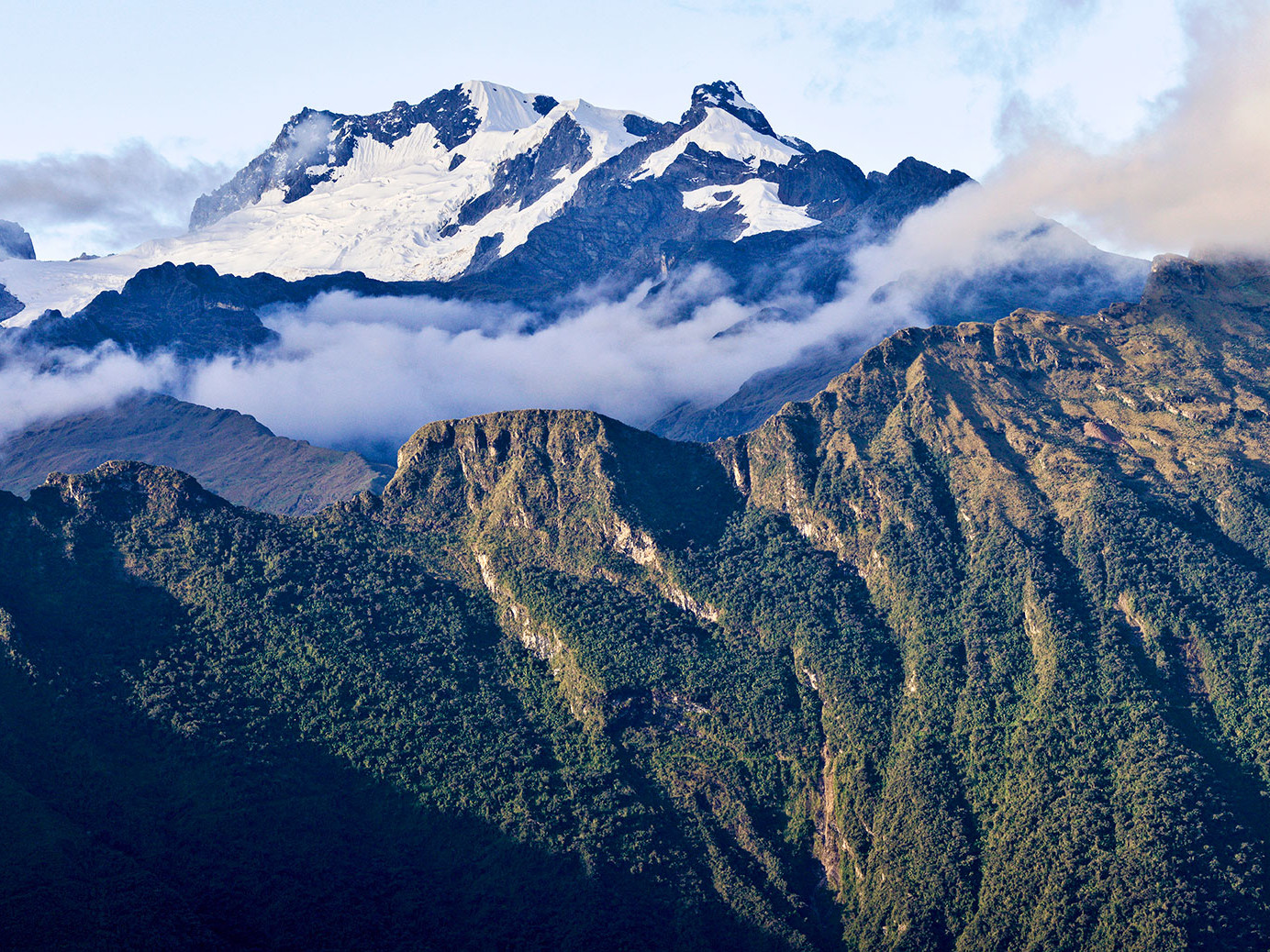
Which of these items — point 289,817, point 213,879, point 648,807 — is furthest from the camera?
point 648,807

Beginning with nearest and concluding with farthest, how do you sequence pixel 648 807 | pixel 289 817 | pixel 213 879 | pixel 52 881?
1. pixel 52 881
2. pixel 213 879
3. pixel 289 817
4. pixel 648 807

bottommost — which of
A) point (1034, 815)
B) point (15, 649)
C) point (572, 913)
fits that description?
point (572, 913)

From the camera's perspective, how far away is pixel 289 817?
186m

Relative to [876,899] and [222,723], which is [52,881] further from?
[876,899]

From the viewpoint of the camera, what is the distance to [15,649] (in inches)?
7657

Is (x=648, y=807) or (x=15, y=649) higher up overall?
(x=15, y=649)

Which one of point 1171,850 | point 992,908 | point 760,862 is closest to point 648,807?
point 760,862

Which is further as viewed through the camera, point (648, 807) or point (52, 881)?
point (648, 807)

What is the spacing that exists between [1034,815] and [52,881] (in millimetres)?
117355

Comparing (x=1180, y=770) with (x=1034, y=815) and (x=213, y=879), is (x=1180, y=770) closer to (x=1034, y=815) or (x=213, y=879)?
(x=1034, y=815)

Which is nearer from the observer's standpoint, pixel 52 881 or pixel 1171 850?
pixel 52 881

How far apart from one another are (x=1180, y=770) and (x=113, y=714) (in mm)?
136310

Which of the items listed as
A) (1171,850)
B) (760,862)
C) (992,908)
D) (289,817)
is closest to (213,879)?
(289,817)

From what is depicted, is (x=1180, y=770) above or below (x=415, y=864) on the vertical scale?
above
